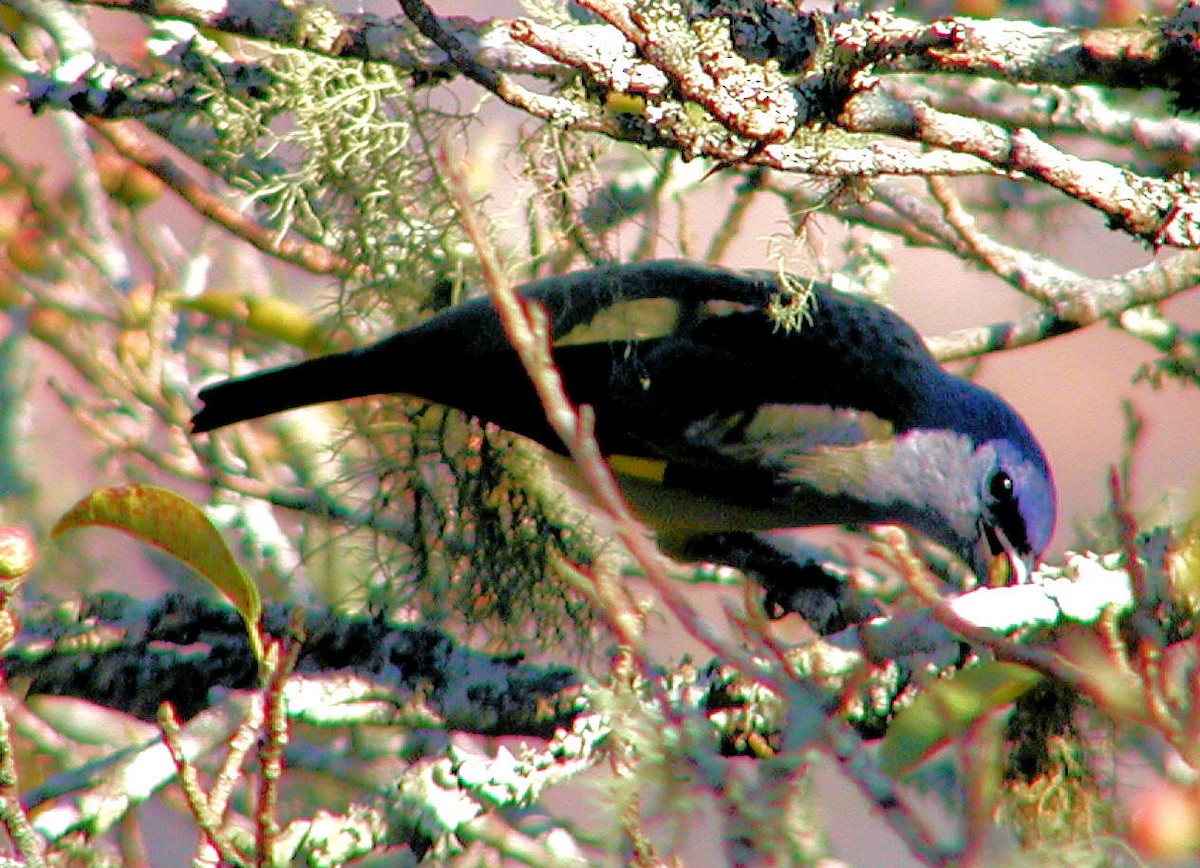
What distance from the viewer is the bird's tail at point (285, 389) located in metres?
3.07

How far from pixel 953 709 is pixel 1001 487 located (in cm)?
192

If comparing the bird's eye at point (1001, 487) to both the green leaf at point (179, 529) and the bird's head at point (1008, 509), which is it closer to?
the bird's head at point (1008, 509)

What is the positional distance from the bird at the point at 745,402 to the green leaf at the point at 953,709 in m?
1.75

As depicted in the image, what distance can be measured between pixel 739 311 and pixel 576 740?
1409mm

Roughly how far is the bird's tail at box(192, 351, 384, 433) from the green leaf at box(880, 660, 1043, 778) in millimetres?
1946

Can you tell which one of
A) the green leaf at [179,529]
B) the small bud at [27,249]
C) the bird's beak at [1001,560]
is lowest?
the bird's beak at [1001,560]

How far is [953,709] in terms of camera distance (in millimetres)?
1304

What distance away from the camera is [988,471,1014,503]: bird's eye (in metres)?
3.11

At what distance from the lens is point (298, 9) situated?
2.04m

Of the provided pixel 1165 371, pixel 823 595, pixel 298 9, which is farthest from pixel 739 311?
pixel 298 9

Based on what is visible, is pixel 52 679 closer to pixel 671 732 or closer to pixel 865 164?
pixel 671 732

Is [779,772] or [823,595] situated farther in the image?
[823,595]

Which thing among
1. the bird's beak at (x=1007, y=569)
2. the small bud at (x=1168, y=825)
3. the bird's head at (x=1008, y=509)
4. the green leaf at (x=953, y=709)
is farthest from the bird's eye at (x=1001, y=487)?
the small bud at (x=1168, y=825)

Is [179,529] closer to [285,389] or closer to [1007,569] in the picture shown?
[285,389]
